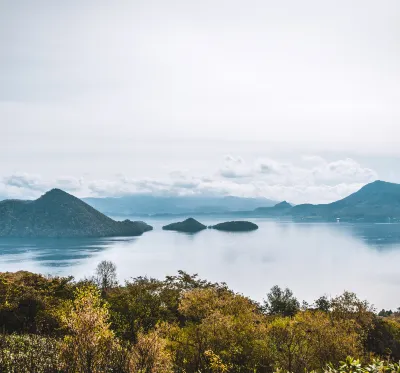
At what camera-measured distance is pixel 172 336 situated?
3020cm

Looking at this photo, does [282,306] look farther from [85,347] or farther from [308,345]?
[85,347]

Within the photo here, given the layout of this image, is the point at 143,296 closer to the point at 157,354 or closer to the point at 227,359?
the point at 227,359

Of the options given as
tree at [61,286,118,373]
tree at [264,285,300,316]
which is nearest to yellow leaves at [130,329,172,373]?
tree at [61,286,118,373]

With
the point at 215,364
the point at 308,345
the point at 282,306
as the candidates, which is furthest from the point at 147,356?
the point at 282,306

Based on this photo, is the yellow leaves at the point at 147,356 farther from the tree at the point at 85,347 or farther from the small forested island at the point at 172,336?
the tree at the point at 85,347

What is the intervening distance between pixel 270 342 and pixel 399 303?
107 m

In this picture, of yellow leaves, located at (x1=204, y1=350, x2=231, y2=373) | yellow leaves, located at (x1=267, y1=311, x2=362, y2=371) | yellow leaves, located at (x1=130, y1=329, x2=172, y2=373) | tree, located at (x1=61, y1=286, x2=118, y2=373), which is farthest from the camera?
yellow leaves, located at (x1=267, y1=311, x2=362, y2=371)

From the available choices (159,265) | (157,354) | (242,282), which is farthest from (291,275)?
(157,354)

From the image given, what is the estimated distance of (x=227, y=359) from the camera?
27.8m

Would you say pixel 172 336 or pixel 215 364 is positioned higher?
pixel 215 364

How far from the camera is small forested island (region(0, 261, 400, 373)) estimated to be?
1781 centimetres

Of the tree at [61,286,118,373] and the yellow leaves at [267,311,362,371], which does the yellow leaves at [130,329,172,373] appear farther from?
the yellow leaves at [267,311,362,371]

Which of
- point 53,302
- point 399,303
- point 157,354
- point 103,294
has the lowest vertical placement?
point 399,303

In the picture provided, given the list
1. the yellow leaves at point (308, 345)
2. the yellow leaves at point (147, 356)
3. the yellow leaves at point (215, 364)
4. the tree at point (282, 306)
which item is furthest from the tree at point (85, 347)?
the tree at point (282, 306)
